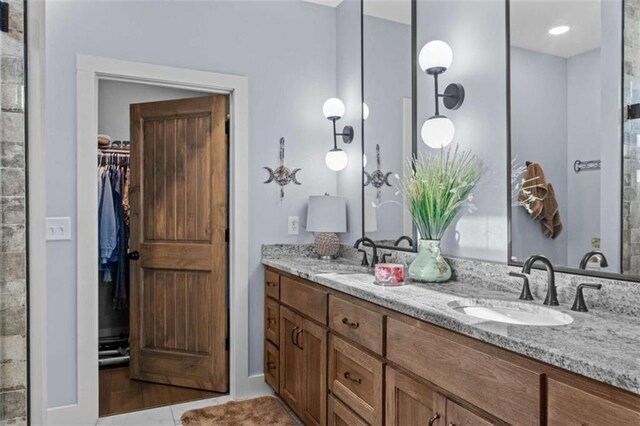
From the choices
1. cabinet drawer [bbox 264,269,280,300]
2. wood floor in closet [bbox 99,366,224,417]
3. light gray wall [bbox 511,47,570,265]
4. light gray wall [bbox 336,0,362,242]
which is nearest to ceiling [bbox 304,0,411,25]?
light gray wall [bbox 336,0,362,242]

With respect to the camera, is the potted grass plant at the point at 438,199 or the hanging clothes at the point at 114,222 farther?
the hanging clothes at the point at 114,222

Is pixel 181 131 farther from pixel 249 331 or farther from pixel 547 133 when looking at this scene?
pixel 547 133

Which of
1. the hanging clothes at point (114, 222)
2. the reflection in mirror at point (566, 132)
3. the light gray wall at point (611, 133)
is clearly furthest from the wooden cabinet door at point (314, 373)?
the hanging clothes at point (114, 222)

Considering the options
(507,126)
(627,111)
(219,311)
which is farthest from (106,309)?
(627,111)

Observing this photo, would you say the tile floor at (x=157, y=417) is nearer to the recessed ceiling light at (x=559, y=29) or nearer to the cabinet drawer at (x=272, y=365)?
the cabinet drawer at (x=272, y=365)

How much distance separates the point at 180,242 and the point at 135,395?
1083 mm

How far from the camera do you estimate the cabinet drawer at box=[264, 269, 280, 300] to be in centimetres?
Result: 276

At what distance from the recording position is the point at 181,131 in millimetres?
3152

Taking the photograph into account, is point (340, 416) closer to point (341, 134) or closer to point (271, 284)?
point (271, 284)

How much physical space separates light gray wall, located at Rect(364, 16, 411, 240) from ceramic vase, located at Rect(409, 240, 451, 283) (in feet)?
1.65

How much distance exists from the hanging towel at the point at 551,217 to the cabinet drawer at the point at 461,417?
78 cm

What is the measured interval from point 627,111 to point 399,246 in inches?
52.4

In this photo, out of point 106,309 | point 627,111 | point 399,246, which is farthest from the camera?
point 106,309

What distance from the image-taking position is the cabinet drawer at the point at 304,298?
2.16 metres
